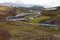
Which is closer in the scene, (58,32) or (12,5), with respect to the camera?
(58,32)

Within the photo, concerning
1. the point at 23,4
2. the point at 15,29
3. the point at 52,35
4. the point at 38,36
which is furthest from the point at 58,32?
the point at 23,4

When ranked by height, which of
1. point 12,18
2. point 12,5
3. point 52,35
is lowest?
point 52,35

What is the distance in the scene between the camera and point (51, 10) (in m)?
3.24

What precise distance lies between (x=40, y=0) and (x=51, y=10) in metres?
0.33

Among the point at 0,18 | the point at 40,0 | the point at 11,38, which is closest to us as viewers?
the point at 11,38

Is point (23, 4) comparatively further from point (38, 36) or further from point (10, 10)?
point (38, 36)

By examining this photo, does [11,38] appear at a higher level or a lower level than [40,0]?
lower

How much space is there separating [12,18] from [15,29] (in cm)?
35

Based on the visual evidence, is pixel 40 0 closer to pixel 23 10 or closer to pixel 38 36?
pixel 23 10

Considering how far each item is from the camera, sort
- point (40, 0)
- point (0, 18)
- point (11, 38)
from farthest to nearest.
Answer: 1. point (40, 0)
2. point (0, 18)
3. point (11, 38)

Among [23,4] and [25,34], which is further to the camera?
[23,4]

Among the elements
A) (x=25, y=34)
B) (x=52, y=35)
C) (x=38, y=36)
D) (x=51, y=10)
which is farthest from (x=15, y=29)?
(x=51, y=10)

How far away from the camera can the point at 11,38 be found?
2730mm

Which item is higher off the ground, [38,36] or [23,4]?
[23,4]
